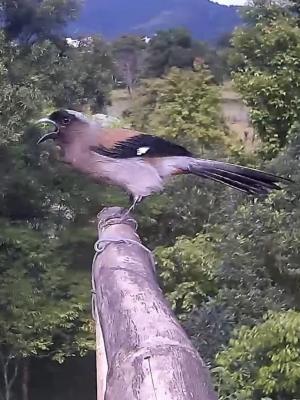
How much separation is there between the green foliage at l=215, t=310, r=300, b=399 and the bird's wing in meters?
1.09

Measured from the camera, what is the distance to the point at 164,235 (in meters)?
5.61

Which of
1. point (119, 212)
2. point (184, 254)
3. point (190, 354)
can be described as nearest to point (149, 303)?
point (190, 354)

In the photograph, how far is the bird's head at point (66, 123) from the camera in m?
1.83

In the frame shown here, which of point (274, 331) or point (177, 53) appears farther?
point (177, 53)

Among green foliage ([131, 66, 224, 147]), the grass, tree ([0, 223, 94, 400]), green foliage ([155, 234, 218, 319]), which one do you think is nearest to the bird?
green foliage ([155, 234, 218, 319])

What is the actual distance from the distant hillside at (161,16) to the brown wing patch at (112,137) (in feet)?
28.7

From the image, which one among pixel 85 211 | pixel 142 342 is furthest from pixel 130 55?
pixel 142 342

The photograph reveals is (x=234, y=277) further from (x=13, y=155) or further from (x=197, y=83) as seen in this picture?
(x=197, y=83)

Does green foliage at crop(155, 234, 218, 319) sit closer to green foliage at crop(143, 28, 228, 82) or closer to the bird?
the bird

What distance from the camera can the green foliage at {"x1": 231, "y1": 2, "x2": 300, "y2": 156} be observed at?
16.0 feet

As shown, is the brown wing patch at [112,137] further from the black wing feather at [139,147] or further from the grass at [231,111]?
the grass at [231,111]

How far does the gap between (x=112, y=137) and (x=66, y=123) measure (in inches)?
5.3

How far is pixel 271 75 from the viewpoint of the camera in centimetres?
497

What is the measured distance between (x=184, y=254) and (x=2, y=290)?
4.15 ft
